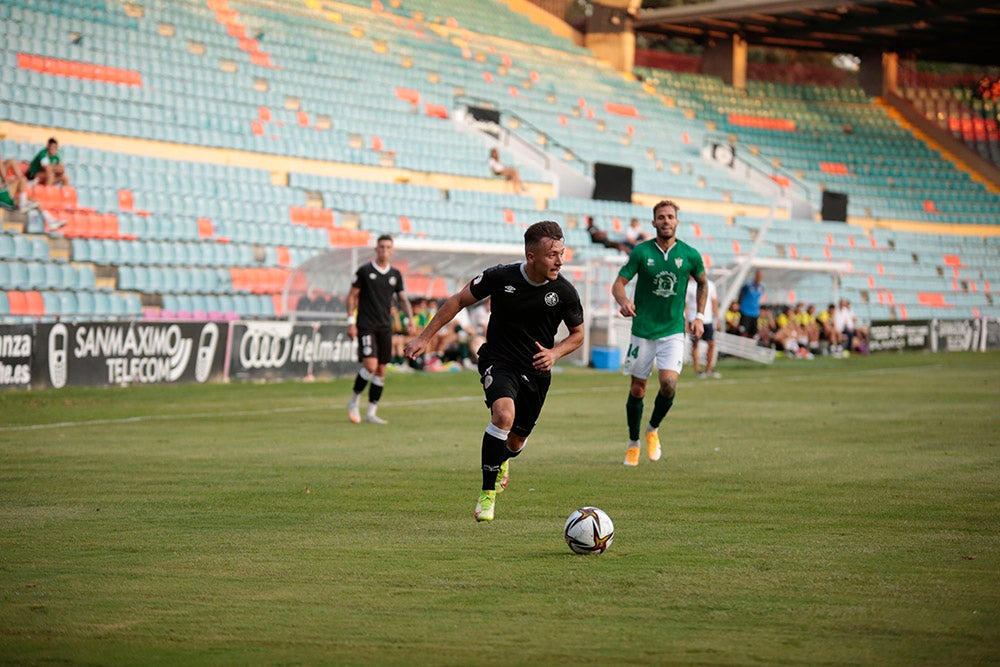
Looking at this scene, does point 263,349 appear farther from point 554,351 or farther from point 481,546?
point 481,546

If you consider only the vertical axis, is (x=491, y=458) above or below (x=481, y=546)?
above

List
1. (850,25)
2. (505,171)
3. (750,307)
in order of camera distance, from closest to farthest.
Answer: (750,307), (505,171), (850,25)

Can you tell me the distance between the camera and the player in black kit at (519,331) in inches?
372

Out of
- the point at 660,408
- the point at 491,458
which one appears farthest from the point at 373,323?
the point at 491,458

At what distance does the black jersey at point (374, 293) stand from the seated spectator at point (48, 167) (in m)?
11.1

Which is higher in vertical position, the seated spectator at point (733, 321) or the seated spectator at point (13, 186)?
the seated spectator at point (13, 186)

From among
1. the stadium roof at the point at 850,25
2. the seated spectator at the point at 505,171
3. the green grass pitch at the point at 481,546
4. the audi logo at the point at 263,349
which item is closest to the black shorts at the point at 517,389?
the green grass pitch at the point at 481,546

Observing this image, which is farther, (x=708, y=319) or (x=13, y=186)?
(x=708, y=319)

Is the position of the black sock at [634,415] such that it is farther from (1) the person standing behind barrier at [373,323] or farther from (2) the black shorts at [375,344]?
(2) the black shorts at [375,344]

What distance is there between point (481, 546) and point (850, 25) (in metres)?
48.7

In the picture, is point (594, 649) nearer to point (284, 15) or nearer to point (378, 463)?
point (378, 463)

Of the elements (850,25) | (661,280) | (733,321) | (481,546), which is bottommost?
(733,321)

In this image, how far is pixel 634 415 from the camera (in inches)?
520

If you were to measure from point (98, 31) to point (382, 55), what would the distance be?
35.5ft
